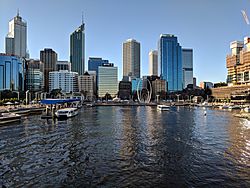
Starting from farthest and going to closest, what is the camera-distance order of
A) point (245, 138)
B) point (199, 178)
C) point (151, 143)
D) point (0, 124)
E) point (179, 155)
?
point (0, 124) → point (245, 138) → point (151, 143) → point (179, 155) → point (199, 178)

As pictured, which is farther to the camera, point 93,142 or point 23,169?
point 93,142

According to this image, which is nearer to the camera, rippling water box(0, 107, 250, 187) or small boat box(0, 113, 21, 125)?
rippling water box(0, 107, 250, 187)

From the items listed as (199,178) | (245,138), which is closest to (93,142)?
(199,178)

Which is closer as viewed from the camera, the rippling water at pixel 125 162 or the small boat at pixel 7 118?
the rippling water at pixel 125 162

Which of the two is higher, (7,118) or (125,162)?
(7,118)

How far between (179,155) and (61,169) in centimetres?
1698

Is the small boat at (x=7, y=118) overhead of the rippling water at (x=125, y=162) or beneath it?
overhead

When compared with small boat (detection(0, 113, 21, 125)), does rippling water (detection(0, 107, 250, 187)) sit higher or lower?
lower

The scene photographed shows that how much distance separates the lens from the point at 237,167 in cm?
2908

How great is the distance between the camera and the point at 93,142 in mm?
44594

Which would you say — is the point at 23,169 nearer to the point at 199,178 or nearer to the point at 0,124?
the point at 199,178

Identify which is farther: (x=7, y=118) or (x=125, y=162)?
(x=7, y=118)

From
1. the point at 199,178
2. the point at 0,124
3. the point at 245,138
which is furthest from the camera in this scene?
the point at 0,124

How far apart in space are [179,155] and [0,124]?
57.3 meters
